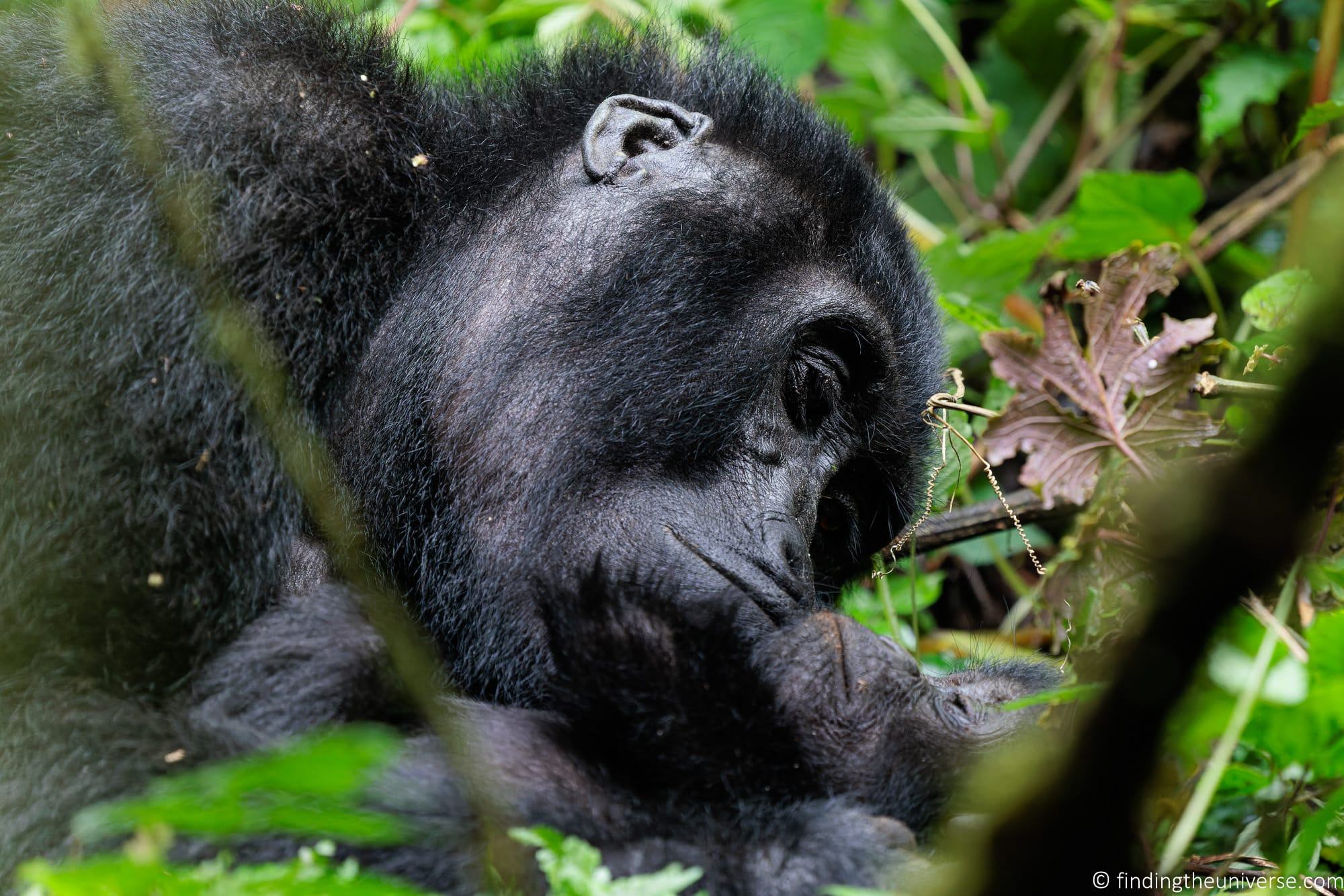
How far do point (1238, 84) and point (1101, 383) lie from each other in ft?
6.80

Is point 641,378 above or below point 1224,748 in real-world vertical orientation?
above

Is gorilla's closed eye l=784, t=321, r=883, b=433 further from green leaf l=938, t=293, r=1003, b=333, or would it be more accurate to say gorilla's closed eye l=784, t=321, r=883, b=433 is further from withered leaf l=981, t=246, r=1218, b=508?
green leaf l=938, t=293, r=1003, b=333

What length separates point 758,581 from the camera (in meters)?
2.16

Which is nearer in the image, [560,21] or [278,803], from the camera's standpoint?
[278,803]

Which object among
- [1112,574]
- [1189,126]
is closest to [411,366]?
[1112,574]

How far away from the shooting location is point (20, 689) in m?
1.84

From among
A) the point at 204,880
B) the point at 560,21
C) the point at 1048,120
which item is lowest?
the point at 1048,120

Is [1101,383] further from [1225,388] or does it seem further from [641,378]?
[641,378]

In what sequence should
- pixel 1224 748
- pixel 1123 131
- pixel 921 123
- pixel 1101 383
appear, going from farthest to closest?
1. pixel 1123 131
2. pixel 921 123
3. pixel 1101 383
4. pixel 1224 748

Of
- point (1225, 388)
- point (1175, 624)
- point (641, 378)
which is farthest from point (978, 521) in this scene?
point (1175, 624)

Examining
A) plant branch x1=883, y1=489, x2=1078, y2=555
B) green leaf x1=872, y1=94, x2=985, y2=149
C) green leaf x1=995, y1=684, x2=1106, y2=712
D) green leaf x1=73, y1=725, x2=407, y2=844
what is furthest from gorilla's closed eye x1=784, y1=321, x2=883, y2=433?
green leaf x1=872, y1=94, x2=985, y2=149

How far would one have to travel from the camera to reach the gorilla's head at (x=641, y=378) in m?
2.20

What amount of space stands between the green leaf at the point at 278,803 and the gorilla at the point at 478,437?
36 cm

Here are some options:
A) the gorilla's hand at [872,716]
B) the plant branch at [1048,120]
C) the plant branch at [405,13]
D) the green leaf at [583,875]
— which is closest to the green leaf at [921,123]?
the plant branch at [1048,120]
